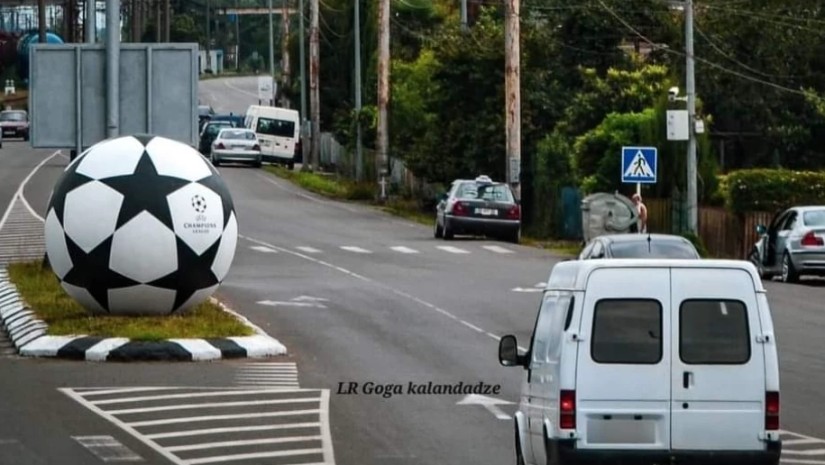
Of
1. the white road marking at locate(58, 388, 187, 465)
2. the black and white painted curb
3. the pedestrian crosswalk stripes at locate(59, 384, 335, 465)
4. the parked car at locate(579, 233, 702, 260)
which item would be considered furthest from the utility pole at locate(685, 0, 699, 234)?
the white road marking at locate(58, 388, 187, 465)

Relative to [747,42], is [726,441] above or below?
below

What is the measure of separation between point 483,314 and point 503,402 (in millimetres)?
8514

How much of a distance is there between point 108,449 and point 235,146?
5731 cm

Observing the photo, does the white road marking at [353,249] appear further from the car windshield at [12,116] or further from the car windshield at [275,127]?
the car windshield at [12,116]

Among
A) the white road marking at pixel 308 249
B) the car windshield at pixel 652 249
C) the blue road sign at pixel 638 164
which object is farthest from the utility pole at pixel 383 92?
the car windshield at pixel 652 249

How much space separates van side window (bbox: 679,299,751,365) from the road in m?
3.53

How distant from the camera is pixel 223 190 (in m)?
22.6

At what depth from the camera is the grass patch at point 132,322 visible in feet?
70.0

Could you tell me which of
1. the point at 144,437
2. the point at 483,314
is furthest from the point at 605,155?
the point at 144,437

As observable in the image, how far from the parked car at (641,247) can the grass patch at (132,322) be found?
463 cm

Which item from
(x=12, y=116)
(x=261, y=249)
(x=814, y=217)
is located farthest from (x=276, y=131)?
(x=814, y=217)

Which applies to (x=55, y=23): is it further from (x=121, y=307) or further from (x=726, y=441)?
(x=726, y=441)

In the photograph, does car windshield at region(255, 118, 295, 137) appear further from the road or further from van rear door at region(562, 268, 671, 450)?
van rear door at region(562, 268, 671, 450)

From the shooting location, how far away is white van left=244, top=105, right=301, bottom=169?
77.8 m
